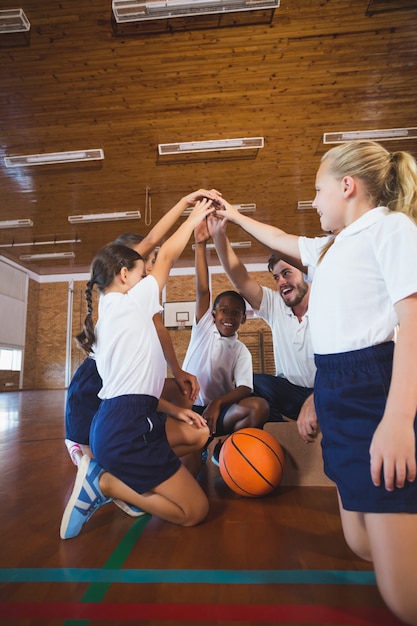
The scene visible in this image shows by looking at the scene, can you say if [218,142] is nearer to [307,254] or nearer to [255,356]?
[307,254]

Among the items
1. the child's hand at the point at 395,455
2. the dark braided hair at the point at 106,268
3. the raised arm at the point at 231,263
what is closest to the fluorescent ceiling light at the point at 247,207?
the raised arm at the point at 231,263

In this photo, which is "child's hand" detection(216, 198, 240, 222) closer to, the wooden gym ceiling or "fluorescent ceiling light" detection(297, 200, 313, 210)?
the wooden gym ceiling

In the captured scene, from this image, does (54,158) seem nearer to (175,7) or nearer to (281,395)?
(175,7)

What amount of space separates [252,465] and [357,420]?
104 centimetres

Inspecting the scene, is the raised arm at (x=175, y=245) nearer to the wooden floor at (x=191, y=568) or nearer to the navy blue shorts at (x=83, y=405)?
the navy blue shorts at (x=83, y=405)

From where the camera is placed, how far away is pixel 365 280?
3.96 feet

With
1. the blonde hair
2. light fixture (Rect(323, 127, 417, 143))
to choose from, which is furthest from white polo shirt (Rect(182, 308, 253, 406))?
light fixture (Rect(323, 127, 417, 143))

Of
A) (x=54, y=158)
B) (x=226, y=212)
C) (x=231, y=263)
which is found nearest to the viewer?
(x=226, y=212)

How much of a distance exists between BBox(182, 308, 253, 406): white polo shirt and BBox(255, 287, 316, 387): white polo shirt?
9.6 inches

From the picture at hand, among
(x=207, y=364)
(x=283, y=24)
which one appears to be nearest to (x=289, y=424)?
(x=207, y=364)

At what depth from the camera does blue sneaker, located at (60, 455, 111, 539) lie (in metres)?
1.65

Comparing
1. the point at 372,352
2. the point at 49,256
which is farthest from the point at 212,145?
the point at 49,256

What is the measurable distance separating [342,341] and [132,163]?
7.79 meters

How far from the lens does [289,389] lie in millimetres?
2762
